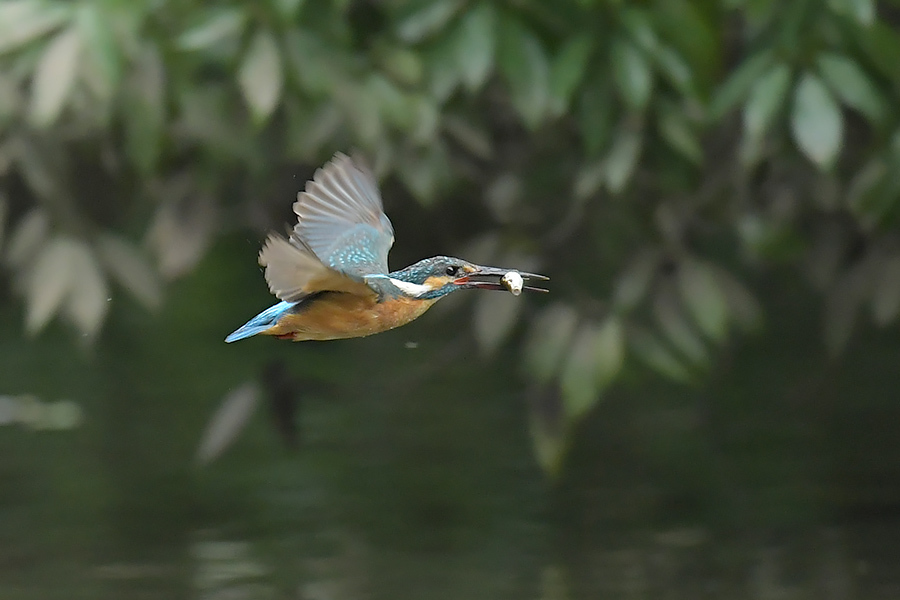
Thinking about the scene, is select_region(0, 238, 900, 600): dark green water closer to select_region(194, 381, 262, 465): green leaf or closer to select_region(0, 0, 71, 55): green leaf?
select_region(194, 381, 262, 465): green leaf

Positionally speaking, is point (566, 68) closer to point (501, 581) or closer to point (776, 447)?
point (501, 581)

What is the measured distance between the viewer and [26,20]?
2156 mm

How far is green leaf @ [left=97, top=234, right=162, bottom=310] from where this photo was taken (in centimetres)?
244

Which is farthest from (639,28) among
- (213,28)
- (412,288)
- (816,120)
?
(412,288)

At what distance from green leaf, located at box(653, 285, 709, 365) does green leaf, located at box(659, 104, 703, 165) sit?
0.80ft

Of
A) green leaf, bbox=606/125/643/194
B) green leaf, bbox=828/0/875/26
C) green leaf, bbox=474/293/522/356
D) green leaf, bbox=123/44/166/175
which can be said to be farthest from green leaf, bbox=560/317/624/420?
green leaf, bbox=123/44/166/175

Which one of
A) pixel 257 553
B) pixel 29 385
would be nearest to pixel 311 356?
pixel 29 385

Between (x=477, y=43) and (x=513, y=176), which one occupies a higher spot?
(x=513, y=176)

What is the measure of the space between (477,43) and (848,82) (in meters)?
0.53

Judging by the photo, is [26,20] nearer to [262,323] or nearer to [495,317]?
[262,323]

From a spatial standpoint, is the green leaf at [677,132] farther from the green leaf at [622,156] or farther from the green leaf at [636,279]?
the green leaf at [636,279]

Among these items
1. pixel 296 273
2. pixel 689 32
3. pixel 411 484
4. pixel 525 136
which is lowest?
pixel 296 273

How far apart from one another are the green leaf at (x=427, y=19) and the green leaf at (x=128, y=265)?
563 millimetres

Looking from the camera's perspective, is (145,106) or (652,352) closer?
(145,106)
